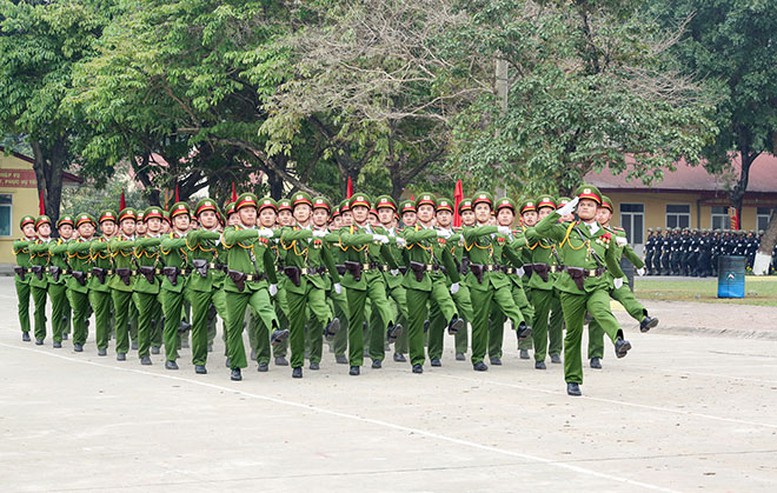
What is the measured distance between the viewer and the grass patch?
27106mm

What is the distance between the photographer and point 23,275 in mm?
18766

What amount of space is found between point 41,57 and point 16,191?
47.7 feet

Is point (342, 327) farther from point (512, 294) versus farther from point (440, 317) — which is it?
point (512, 294)

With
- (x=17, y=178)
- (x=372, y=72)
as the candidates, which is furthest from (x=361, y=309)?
(x=17, y=178)

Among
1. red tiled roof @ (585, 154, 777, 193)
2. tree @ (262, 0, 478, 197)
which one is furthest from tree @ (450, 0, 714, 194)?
red tiled roof @ (585, 154, 777, 193)

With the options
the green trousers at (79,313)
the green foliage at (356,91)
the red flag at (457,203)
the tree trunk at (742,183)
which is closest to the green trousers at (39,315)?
the green trousers at (79,313)

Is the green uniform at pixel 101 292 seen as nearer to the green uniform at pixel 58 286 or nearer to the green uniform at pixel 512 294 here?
the green uniform at pixel 58 286

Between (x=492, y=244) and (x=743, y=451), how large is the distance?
6235 mm

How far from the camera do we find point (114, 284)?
16.2 metres

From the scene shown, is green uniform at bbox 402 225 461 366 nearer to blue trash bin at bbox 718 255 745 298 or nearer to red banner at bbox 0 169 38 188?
blue trash bin at bbox 718 255 745 298

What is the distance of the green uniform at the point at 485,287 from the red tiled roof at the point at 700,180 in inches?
1337

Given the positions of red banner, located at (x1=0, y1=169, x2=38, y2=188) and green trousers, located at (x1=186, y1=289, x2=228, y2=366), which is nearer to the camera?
green trousers, located at (x1=186, y1=289, x2=228, y2=366)

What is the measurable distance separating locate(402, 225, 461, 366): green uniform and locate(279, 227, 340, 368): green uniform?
2.76ft

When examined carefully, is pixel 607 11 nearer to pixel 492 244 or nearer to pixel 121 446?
pixel 492 244
